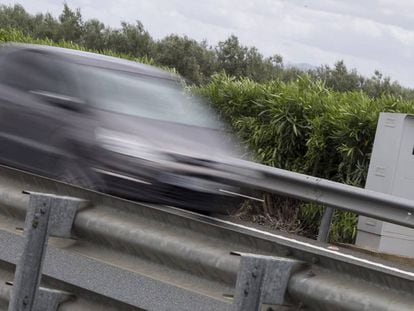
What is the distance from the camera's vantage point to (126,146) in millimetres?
8641

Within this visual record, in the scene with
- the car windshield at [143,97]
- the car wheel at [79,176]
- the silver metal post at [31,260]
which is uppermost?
the car windshield at [143,97]

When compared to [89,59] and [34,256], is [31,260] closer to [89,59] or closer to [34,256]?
[34,256]

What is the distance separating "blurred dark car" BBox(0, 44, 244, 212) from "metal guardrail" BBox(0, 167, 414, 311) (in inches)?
145

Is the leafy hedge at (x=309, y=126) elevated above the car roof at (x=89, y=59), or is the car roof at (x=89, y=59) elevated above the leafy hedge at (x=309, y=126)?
the car roof at (x=89, y=59)

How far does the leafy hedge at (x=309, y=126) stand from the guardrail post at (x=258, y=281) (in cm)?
876

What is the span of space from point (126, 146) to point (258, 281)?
510 cm

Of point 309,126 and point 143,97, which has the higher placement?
point 143,97

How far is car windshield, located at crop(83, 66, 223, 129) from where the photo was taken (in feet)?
30.9

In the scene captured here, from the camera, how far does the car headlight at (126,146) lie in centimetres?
857

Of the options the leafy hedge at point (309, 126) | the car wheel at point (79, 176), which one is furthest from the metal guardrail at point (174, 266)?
the leafy hedge at point (309, 126)

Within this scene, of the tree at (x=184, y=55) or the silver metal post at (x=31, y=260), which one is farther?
the tree at (x=184, y=55)

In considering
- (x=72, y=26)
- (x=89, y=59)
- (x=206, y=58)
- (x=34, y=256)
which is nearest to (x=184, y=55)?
(x=206, y=58)

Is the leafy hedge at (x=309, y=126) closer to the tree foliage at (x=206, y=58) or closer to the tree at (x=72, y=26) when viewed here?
the tree foliage at (x=206, y=58)

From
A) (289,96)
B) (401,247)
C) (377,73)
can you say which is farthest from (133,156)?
(377,73)
